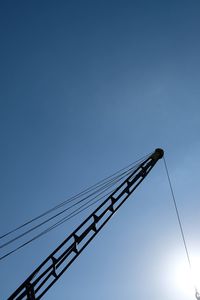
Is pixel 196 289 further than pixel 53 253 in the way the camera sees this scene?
Yes

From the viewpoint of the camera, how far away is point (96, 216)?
20.4 metres

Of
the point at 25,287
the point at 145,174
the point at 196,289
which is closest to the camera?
the point at 25,287

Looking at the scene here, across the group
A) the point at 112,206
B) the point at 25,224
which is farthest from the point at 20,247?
the point at 112,206

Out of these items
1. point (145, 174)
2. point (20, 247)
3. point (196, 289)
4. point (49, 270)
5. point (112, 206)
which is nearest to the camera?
point (49, 270)

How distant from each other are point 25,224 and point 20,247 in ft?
6.66

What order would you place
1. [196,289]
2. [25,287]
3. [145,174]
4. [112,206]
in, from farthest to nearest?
[196,289] → [145,174] → [112,206] → [25,287]

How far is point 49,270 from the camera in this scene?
60.1 feet

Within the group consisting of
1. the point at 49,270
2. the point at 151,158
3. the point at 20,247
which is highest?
the point at 151,158

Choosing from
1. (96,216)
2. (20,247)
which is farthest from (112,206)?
(20,247)

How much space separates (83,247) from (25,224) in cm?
461

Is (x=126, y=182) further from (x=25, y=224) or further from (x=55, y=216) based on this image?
(x=25, y=224)

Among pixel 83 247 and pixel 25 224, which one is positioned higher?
pixel 25 224

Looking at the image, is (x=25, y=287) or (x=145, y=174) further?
(x=145, y=174)

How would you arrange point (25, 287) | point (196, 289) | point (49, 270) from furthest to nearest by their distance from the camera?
point (196, 289), point (49, 270), point (25, 287)
